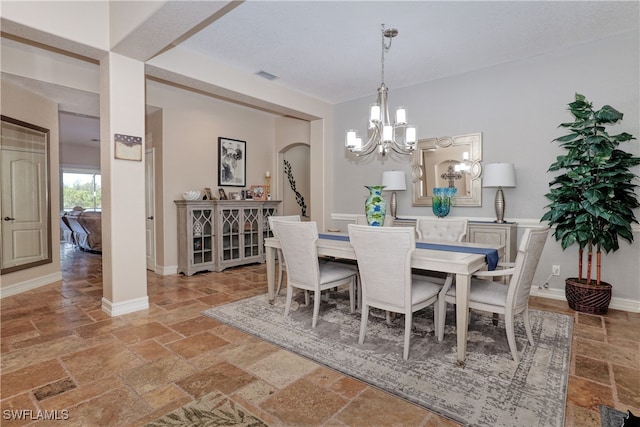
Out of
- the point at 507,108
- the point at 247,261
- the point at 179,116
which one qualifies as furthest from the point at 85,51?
the point at 507,108

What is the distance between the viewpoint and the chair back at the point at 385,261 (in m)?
2.22

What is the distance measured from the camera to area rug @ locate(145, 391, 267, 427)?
1.68 metres

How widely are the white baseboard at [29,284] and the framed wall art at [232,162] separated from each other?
2612 mm

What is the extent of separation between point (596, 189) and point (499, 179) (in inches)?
33.8

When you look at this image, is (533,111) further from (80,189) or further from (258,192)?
(80,189)

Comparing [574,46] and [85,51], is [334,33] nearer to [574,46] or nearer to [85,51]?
[85,51]

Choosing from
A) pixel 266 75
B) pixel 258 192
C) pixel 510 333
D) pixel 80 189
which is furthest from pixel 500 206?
pixel 80 189

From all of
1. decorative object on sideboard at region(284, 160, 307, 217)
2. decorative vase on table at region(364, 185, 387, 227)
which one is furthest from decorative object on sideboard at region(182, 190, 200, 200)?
decorative vase on table at region(364, 185, 387, 227)

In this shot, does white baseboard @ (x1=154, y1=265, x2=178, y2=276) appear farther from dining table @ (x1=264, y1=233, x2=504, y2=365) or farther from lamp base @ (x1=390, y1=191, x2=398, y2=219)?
lamp base @ (x1=390, y1=191, x2=398, y2=219)

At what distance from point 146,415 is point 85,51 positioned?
307 centimetres

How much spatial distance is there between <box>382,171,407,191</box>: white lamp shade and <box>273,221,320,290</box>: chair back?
2067 millimetres

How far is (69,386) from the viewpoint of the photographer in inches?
78.9

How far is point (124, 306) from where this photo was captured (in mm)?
3248

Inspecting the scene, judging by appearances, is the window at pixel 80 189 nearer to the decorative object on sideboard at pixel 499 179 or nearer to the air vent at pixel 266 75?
the air vent at pixel 266 75
